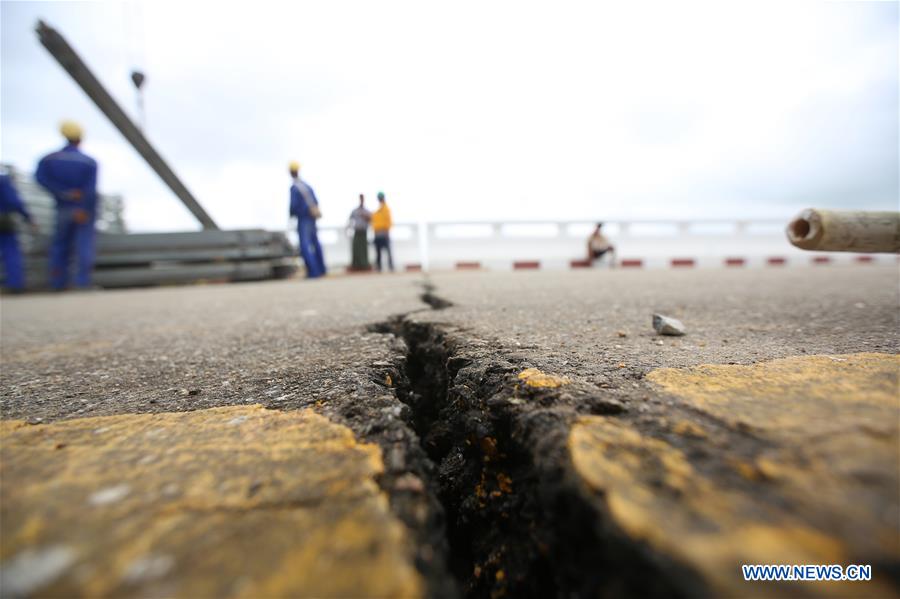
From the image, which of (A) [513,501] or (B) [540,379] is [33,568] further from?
(B) [540,379]

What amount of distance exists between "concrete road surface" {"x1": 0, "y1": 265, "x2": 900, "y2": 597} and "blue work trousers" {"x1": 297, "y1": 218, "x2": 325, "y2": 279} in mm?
5822

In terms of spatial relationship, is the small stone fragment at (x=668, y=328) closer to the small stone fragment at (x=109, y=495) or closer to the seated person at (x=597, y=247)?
the small stone fragment at (x=109, y=495)

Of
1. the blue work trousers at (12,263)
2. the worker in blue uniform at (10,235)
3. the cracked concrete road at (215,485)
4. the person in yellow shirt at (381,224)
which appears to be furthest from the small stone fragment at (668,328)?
the blue work trousers at (12,263)

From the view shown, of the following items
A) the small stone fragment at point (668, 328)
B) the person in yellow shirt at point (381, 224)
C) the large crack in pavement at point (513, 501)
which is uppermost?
the person in yellow shirt at point (381, 224)

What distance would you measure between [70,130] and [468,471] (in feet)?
25.0

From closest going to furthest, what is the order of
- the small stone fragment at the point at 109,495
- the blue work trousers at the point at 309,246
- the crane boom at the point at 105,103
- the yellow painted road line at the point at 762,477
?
the yellow painted road line at the point at 762,477 < the small stone fragment at the point at 109,495 < the crane boom at the point at 105,103 < the blue work trousers at the point at 309,246

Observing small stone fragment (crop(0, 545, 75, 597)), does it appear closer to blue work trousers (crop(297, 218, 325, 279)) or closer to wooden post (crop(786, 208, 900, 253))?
wooden post (crop(786, 208, 900, 253))

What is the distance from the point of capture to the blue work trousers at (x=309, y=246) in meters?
6.86

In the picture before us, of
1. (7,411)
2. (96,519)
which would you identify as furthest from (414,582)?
(7,411)

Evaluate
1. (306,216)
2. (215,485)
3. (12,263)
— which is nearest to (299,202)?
(306,216)

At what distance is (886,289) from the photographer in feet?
8.27

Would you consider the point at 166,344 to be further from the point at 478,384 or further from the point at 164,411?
the point at 478,384

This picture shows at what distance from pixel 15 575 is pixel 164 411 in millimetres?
491

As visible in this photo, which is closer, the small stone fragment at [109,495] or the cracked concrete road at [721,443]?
the cracked concrete road at [721,443]
